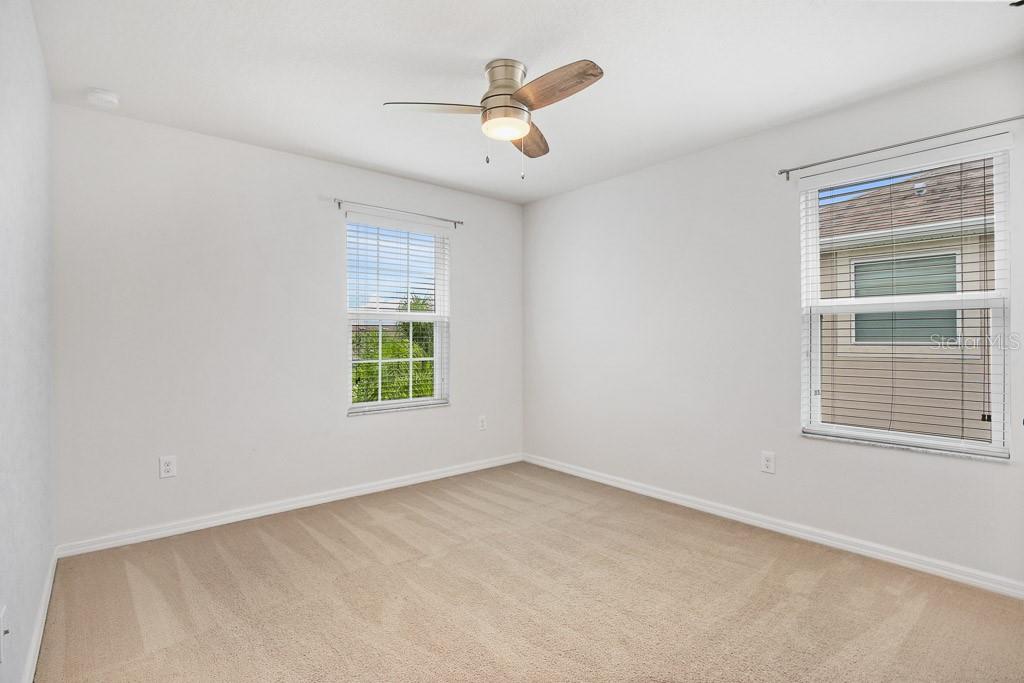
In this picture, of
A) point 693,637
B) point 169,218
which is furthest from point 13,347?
point 693,637

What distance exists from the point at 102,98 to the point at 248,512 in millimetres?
2557

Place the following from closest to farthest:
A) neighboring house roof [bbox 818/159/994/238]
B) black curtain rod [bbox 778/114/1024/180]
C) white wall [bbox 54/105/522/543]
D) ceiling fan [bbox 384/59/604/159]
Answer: ceiling fan [bbox 384/59/604/159] → black curtain rod [bbox 778/114/1024/180] → neighboring house roof [bbox 818/159/994/238] → white wall [bbox 54/105/522/543]

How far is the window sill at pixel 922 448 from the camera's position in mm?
2473

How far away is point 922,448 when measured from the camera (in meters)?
2.68

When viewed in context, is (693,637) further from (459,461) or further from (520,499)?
(459,461)

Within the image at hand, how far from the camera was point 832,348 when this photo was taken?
10.2 ft

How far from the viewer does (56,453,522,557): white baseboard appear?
2916mm

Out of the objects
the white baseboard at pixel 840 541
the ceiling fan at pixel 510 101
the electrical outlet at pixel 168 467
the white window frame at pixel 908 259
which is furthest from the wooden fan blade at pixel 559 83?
→ the electrical outlet at pixel 168 467

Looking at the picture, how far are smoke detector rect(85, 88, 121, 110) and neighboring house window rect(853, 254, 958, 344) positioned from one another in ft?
13.7

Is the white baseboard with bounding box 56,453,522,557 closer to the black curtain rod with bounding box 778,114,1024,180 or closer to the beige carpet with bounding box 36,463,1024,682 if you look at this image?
the beige carpet with bounding box 36,463,1024,682

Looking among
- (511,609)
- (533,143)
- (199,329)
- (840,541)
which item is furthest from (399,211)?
(840,541)

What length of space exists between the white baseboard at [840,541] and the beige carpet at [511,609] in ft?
0.25

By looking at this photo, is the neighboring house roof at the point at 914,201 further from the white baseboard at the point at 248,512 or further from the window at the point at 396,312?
the white baseboard at the point at 248,512

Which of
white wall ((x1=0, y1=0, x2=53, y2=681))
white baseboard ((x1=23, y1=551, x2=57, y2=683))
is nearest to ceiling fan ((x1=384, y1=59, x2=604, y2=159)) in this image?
white wall ((x1=0, y1=0, x2=53, y2=681))
